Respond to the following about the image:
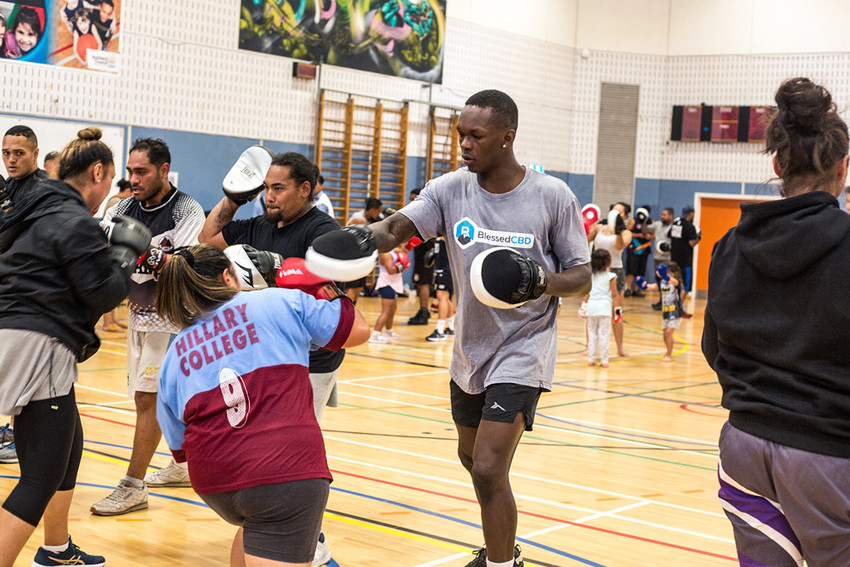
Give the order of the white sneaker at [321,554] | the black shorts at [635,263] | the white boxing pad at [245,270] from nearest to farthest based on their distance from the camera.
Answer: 1. the white boxing pad at [245,270]
2. the white sneaker at [321,554]
3. the black shorts at [635,263]

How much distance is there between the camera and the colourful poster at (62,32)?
42.8 ft

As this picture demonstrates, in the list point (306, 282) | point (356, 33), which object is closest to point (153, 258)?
point (306, 282)

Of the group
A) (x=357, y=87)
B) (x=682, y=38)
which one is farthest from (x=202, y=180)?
(x=682, y=38)

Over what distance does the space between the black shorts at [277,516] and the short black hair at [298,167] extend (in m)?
1.83

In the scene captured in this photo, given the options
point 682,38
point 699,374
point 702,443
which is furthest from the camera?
point 682,38

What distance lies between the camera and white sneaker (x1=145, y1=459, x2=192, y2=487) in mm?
5406

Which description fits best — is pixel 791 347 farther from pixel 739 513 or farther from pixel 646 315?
pixel 646 315

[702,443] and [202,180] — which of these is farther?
[202,180]

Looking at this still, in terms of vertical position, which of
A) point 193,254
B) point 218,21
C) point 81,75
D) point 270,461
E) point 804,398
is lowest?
point 270,461

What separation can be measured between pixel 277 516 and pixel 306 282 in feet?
2.47

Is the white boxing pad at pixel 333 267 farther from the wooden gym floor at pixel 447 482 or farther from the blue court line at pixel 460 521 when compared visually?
the blue court line at pixel 460 521

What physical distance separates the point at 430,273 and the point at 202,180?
4.28m

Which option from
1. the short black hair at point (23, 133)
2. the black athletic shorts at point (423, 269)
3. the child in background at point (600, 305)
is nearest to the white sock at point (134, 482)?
the short black hair at point (23, 133)

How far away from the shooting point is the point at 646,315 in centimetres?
1797
